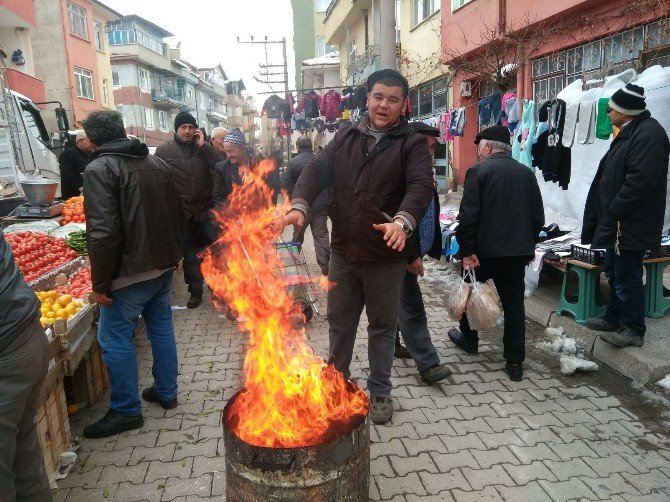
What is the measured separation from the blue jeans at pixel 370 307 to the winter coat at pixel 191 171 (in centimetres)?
334

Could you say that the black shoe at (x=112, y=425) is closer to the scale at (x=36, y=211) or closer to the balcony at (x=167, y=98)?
the scale at (x=36, y=211)

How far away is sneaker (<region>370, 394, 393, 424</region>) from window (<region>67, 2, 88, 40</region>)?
31.2 metres

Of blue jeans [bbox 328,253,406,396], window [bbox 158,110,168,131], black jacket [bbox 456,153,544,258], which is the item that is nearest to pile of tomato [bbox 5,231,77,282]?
blue jeans [bbox 328,253,406,396]

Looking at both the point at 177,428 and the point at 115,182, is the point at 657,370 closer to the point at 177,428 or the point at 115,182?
the point at 177,428

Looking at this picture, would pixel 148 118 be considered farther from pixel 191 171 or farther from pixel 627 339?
pixel 627 339

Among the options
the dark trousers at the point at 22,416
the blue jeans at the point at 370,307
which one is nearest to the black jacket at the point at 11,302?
the dark trousers at the point at 22,416

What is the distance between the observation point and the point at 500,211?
14.4 ft

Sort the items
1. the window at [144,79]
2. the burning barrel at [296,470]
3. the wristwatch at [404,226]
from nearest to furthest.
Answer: the burning barrel at [296,470] < the wristwatch at [404,226] < the window at [144,79]

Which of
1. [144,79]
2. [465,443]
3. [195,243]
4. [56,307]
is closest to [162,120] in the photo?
[144,79]

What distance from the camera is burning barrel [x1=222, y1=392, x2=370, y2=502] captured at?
2.21 metres

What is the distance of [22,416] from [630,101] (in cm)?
521

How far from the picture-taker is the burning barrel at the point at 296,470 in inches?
86.8

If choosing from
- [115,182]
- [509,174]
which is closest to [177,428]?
[115,182]

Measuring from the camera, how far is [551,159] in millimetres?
7324
